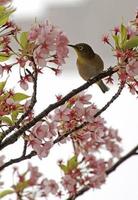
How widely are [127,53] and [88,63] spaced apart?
12 cm

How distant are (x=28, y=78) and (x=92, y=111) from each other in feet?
0.25

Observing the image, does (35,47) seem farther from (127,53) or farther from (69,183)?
(69,183)

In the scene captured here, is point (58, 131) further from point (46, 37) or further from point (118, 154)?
point (118, 154)

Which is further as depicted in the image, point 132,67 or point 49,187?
point 49,187

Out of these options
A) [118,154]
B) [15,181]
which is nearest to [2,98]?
[15,181]

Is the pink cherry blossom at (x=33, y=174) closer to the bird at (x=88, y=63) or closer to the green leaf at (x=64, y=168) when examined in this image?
the green leaf at (x=64, y=168)

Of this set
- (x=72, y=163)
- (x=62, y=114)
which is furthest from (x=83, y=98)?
(x=72, y=163)

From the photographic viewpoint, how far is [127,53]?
51 centimetres

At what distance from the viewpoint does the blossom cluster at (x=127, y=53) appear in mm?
491

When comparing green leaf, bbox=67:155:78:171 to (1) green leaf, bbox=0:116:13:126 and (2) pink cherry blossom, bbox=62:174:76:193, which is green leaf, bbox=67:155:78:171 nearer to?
(2) pink cherry blossom, bbox=62:174:76:193

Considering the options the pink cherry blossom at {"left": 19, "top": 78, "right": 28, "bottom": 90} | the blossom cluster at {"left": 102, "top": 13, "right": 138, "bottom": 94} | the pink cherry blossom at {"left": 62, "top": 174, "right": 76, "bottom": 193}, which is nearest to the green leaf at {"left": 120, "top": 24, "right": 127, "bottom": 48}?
the blossom cluster at {"left": 102, "top": 13, "right": 138, "bottom": 94}

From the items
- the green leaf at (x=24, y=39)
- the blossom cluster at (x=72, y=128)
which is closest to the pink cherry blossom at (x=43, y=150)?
the blossom cluster at (x=72, y=128)

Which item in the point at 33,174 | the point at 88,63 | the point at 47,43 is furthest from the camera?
the point at 33,174

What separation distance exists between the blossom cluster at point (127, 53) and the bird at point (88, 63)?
8 cm
